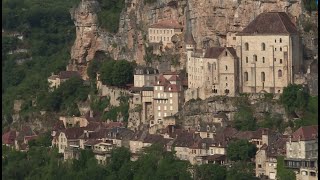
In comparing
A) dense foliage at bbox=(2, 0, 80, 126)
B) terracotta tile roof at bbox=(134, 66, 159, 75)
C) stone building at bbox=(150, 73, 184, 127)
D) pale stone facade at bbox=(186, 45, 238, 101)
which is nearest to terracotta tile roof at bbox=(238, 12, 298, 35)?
pale stone facade at bbox=(186, 45, 238, 101)

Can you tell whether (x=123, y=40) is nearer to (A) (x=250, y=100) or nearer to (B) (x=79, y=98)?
(B) (x=79, y=98)

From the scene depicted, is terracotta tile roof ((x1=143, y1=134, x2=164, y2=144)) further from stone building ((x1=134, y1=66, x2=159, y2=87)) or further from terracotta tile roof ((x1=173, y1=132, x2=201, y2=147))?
stone building ((x1=134, y1=66, x2=159, y2=87))

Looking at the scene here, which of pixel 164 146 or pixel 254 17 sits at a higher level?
pixel 254 17

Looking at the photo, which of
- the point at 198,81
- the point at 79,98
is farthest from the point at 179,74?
the point at 79,98

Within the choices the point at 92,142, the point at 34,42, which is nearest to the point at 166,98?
the point at 92,142

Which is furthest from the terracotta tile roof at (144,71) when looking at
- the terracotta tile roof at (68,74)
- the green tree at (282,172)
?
the green tree at (282,172)

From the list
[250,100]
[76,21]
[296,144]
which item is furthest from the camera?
[76,21]

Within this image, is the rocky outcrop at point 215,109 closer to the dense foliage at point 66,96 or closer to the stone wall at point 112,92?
the stone wall at point 112,92
